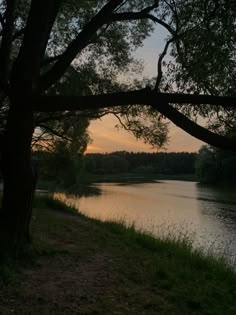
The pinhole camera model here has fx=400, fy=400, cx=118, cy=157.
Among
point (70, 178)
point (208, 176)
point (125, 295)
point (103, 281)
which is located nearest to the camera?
point (125, 295)

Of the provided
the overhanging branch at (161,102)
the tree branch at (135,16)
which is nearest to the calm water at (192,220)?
the tree branch at (135,16)

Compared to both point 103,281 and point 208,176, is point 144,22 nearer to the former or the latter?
point 103,281

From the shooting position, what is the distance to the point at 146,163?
11219 centimetres

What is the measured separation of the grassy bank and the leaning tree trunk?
21.7 inches

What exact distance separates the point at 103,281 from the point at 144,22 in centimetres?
824

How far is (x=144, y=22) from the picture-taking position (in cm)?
1152

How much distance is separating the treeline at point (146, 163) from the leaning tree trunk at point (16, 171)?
82908 mm

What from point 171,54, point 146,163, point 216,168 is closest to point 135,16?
point 171,54

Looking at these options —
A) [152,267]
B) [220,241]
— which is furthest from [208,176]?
[152,267]

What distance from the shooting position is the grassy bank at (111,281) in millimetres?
4609

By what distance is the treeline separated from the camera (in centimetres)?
9462

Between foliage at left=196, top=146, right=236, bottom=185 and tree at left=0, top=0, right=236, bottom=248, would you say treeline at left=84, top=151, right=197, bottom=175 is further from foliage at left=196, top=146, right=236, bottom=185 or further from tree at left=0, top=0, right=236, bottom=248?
tree at left=0, top=0, right=236, bottom=248

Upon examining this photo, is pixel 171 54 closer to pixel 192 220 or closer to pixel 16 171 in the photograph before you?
pixel 16 171

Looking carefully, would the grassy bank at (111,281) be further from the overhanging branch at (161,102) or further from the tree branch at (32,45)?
the tree branch at (32,45)
